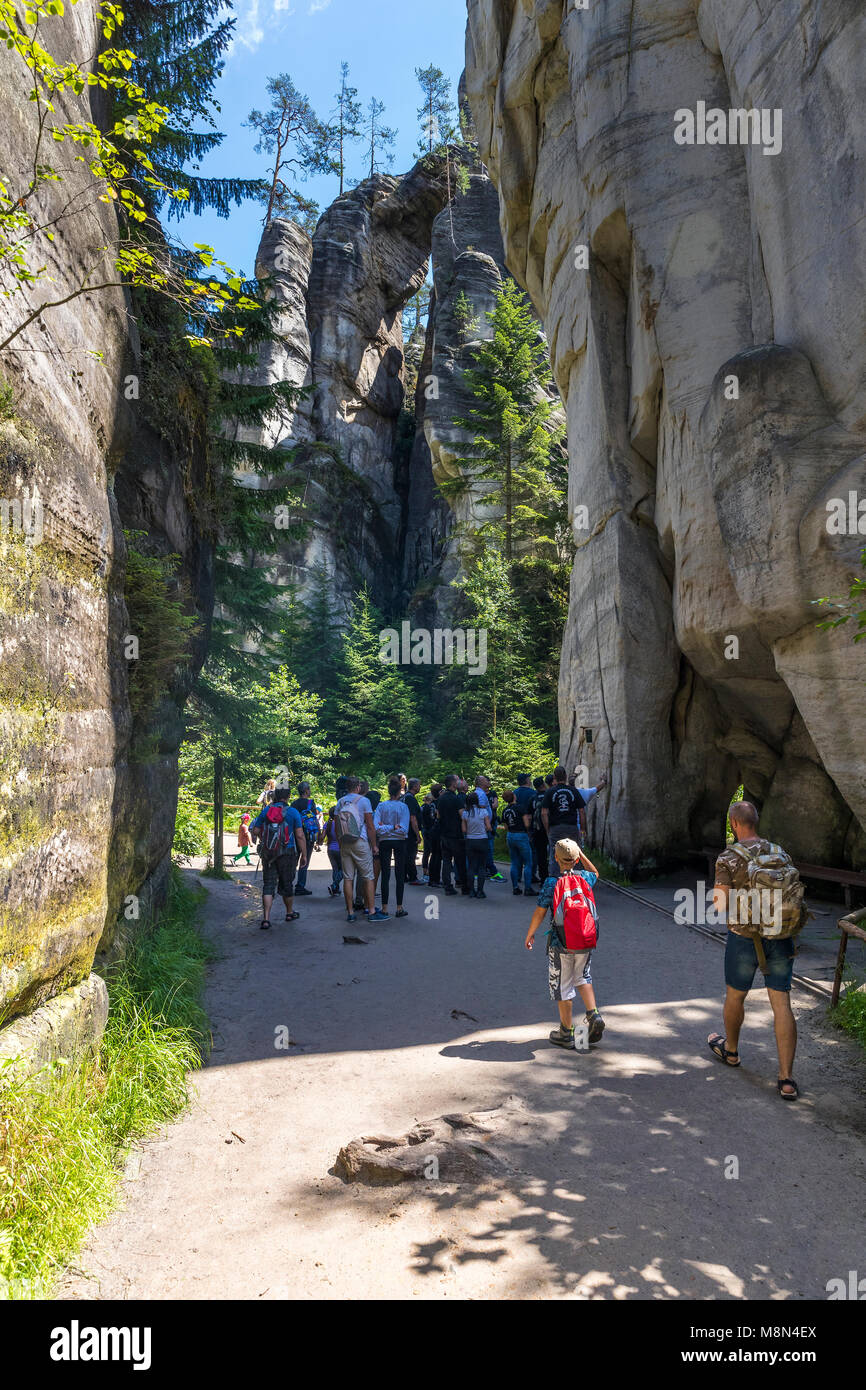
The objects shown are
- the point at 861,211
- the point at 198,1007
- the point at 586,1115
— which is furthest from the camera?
the point at 861,211

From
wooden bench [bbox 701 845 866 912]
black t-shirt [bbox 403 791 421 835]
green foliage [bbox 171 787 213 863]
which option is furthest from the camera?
green foliage [bbox 171 787 213 863]

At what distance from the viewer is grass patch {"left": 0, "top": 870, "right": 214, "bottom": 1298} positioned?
3199mm

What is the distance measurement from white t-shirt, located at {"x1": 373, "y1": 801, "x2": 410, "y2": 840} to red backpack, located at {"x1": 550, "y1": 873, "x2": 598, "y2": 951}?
5.06 meters

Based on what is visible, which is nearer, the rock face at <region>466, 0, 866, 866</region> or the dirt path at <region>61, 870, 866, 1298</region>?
the dirt path at <region>61, 870, 866, 1298</region>

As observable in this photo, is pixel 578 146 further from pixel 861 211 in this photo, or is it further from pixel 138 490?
pixel 138 490

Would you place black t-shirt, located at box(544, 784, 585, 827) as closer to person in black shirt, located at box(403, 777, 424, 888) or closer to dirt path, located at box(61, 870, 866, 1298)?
person in black shirt, located at box(403, 777, 424, 888)

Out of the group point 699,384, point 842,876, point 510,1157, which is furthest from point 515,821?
point 510,1157

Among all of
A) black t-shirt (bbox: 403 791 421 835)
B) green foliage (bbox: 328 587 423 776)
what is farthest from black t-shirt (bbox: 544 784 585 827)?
green foliage (bbox: 328 587 423 776)

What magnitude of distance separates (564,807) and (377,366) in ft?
122

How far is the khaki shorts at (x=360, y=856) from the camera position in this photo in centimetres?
1026

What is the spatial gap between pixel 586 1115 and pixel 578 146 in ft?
55.3

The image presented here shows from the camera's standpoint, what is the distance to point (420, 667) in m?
34.8

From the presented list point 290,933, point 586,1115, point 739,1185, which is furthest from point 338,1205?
point 290,933

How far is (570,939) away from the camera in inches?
224
